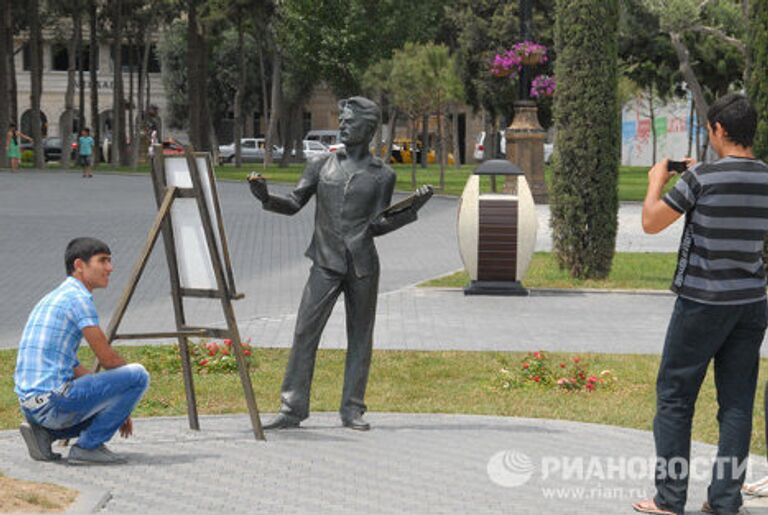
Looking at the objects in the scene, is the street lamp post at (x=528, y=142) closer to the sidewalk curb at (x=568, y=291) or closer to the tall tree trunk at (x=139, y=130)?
the sidewalk curb at (x=568, y=291)

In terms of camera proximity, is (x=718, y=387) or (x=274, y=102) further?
(x=274, y=102)

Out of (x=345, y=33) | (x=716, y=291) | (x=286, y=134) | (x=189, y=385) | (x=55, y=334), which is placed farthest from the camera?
(x=286, y=134)

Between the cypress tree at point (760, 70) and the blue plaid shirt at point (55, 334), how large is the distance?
1342 cm

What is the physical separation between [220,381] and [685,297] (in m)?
5.10

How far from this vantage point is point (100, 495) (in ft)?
24.1

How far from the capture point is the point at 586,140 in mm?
19688

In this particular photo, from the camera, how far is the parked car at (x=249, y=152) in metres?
84.8

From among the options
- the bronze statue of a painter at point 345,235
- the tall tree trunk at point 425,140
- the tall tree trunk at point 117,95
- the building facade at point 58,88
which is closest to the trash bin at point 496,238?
the bronze statue of a painter at point 345,235

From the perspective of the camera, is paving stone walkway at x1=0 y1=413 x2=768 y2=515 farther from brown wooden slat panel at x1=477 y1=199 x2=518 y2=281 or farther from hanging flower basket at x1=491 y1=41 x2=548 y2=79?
hanging flower basket at x1=491 y1=41 x2=548 y2=79

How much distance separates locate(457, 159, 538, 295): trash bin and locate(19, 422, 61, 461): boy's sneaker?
966cm

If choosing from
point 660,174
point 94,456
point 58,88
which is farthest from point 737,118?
point 58,88

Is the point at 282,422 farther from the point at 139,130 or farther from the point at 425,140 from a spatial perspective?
the point at 425,140

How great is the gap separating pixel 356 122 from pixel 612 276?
11.2 metres

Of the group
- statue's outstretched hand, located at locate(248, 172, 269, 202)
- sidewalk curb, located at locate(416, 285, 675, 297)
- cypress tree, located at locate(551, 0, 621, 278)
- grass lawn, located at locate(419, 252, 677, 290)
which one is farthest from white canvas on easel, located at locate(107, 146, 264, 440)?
cypress tree, located at locate(551, 0, 621, 278)
